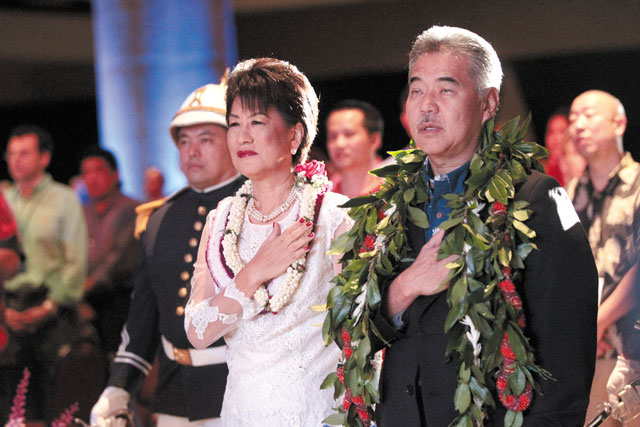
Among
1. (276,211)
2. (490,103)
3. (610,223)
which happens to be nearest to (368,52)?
(610,223)

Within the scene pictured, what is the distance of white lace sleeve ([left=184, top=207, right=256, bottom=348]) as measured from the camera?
2621 mm

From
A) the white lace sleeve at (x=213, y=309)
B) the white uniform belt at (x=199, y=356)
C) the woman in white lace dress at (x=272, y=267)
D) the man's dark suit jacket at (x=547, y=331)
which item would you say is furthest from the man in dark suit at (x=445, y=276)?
the white uniform belt at (x=199, y=356)

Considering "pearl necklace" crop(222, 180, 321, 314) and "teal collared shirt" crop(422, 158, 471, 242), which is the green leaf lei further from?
"pearl necklace" crop(222, 180, 321, 314)

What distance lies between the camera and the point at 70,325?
617 cm

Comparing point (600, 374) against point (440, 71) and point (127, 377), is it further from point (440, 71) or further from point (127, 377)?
point (440, 71)

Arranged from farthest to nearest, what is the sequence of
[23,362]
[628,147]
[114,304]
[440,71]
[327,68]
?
[327,68]
[628,147]
[114,304]
[23,362]
[440,71]

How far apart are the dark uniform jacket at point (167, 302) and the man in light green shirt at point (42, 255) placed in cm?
256

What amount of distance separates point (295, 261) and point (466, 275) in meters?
0.61

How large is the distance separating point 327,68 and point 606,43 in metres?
3.26

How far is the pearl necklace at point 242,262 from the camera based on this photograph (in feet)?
8.61

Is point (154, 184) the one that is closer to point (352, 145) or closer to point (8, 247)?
point (8, 247)

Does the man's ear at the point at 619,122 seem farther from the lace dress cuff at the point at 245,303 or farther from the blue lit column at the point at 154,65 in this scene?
the blue lit column at the point at 154,65

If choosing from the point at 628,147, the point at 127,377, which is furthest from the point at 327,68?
the point at 127,377

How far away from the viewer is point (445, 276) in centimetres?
220
